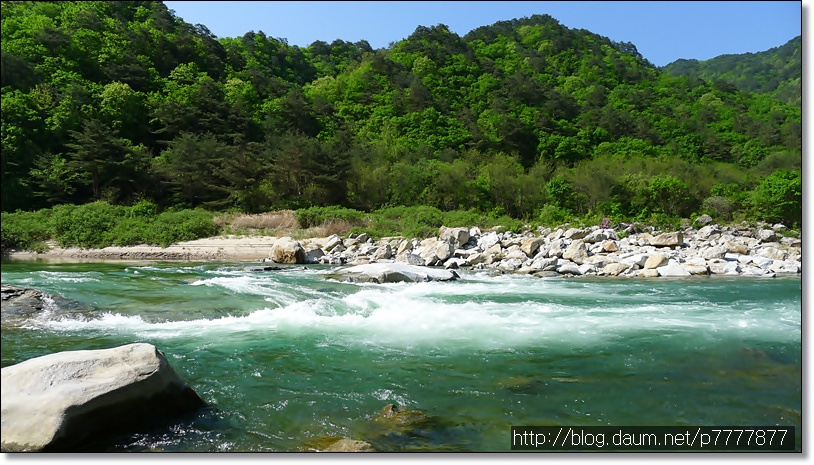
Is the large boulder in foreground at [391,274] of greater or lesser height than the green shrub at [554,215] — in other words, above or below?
below


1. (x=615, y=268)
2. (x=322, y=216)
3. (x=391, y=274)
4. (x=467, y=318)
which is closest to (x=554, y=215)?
(x=322, y=216)

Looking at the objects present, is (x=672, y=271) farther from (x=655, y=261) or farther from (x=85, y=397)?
(x=85, y=397)

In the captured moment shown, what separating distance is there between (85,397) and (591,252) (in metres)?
17.2

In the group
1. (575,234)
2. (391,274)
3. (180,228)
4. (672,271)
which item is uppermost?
(180,228)

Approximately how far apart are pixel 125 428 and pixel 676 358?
5374mm

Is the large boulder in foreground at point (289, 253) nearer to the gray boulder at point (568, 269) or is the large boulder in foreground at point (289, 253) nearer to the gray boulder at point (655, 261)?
the gray boulder at point (568, 269)

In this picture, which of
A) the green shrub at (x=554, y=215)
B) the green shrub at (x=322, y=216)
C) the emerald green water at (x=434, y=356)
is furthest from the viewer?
the green shrub at (x=554, y=215)

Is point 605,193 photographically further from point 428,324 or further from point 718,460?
point 718,460

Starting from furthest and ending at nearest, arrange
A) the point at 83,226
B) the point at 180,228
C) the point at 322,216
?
the point at 322,216 → the point at 180,228 → the point at 83,226

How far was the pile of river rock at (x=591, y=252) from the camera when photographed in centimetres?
1516

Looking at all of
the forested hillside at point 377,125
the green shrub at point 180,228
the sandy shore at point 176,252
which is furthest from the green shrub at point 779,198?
the green shrub at point 180,228

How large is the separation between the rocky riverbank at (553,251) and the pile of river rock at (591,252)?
0.03m

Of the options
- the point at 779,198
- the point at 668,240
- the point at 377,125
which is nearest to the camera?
the point at 668,240

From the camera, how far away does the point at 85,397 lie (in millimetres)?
3320
